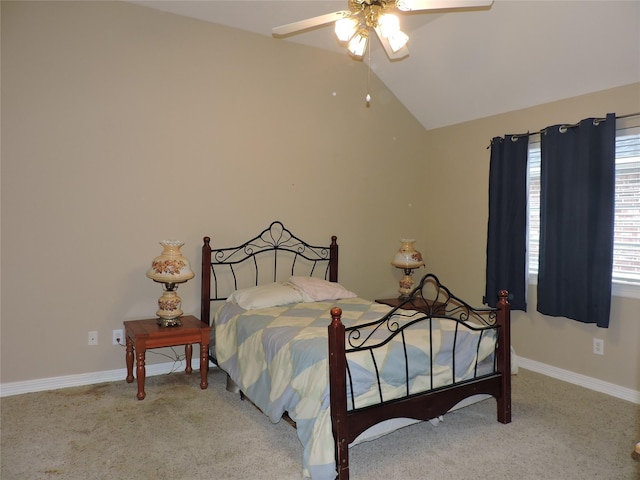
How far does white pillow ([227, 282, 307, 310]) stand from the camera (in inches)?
146

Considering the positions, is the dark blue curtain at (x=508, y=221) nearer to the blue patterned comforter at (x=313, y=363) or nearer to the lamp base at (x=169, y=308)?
the blue patterned comforter at (x=313, y=363)

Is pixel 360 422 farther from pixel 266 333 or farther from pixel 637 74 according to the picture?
pixel 637 74

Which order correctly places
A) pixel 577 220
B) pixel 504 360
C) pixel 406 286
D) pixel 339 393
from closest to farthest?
pixel 339 393 < pixel 504 360 < pixel 577 220 < pixel 406 286

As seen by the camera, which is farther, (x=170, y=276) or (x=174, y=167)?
(x=174, y=167)

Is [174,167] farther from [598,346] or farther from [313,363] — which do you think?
[598,346]

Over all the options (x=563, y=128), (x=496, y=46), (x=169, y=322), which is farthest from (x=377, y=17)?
(x=169, y=322)

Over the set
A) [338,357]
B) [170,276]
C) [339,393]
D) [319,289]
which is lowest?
[339,393]

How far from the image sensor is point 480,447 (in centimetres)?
270

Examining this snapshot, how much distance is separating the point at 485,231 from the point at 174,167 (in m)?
2.98

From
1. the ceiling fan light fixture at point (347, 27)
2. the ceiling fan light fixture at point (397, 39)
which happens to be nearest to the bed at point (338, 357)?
the ceiling fan light fixture at point (397, 39)

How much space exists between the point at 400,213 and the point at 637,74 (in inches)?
96.0

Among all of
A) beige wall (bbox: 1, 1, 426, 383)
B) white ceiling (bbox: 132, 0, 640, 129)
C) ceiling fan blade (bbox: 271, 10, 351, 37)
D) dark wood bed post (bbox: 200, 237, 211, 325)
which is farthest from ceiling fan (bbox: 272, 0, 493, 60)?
dark wood bed post (bbox: 200, 237, 211, 325)

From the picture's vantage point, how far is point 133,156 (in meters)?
3.75

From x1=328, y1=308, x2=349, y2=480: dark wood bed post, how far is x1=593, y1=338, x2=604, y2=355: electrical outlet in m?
2.44
